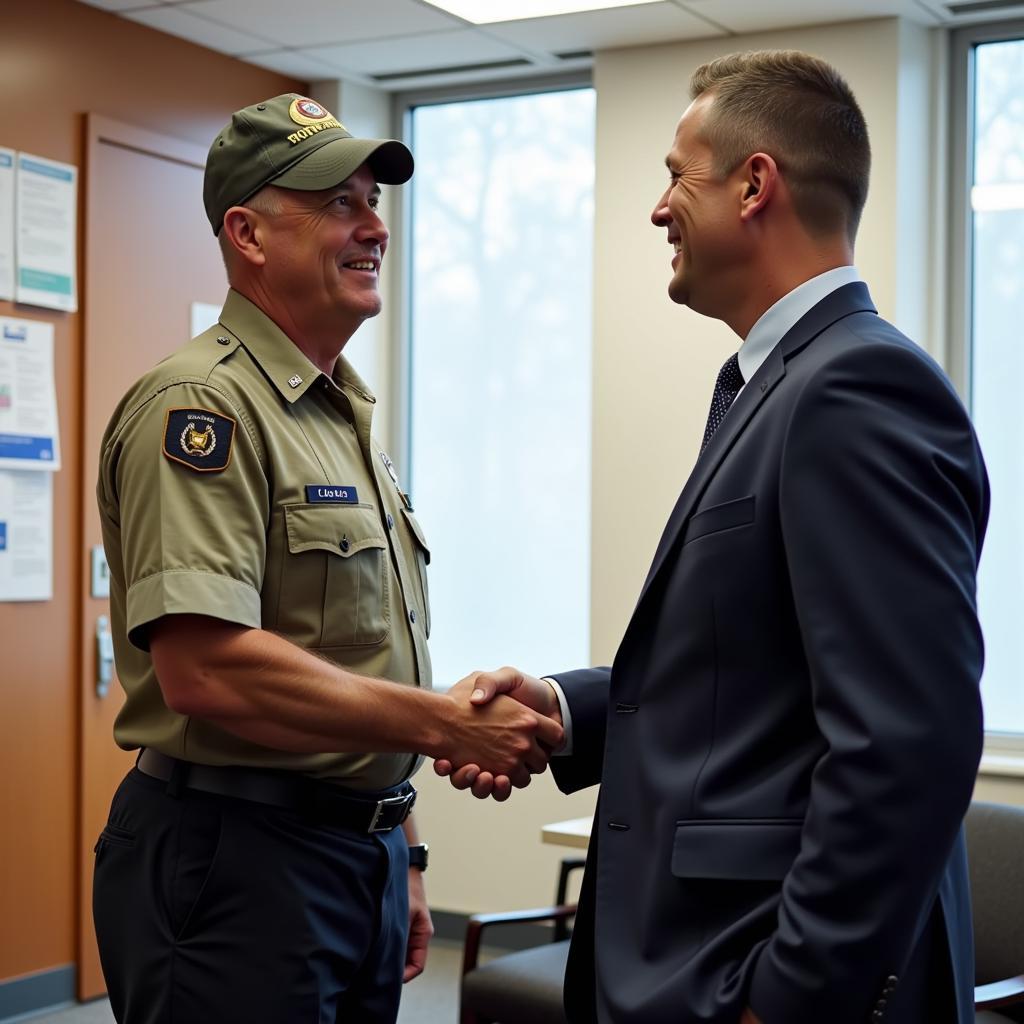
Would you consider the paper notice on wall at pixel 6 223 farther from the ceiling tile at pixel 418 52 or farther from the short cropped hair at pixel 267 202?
the short cropped hair at pixel 267 202

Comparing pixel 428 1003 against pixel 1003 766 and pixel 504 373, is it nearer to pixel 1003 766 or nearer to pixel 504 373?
pixel 1003 766

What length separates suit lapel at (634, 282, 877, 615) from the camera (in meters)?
1.46

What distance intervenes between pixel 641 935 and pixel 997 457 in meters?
3.21

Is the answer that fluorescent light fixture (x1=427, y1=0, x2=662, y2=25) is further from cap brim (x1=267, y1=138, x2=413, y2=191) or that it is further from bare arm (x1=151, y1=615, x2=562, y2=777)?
bare arm (x1=151, y1=615, x2=562, y2=777)

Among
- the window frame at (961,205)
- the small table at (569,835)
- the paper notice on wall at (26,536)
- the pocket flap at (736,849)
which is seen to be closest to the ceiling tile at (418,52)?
the window frame at (961,205)

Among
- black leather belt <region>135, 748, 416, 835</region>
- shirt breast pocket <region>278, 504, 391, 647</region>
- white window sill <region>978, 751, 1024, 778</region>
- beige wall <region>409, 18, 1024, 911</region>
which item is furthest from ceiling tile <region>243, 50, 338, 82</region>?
black leather belt <region>135, 748, 416, 835</region>

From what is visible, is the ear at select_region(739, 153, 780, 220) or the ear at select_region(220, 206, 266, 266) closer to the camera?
the ear at select_region(739, 153, 780, 220)

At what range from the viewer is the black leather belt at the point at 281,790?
6.04ft

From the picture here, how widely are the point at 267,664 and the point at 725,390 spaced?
0.65m

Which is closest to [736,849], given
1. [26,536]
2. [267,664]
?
[267,664]

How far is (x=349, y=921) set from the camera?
1.90 metres

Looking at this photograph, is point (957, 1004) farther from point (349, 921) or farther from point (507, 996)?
point (507, 996)

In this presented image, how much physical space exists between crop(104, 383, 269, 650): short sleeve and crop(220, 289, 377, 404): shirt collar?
138mm

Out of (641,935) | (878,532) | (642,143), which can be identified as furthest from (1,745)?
(878,532)
